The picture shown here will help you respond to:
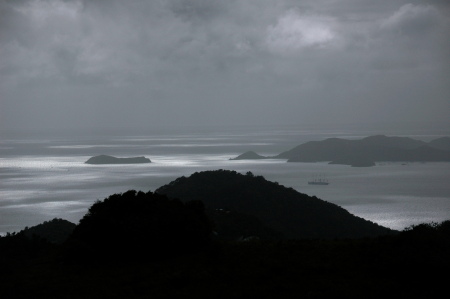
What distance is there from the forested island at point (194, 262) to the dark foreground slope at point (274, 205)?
4007 centimetres

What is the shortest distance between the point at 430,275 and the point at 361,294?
3428 millimetres

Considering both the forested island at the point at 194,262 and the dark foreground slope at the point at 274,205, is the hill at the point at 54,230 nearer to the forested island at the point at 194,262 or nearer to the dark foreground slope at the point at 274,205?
the dark foreground slope at the point at 274,205

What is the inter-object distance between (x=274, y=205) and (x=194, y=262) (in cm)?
5710

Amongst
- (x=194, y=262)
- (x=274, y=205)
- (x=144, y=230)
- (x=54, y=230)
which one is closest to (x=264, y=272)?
(x=194, y=262)

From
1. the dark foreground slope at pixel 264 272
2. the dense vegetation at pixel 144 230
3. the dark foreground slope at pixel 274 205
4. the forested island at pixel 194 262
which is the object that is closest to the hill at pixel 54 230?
the dark foreground slope at pixel 274 205

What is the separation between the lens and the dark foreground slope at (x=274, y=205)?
237ft

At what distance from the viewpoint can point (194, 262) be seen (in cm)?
2381

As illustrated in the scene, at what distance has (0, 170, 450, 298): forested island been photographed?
19875 millimetres

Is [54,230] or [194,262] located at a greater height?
[194,262]

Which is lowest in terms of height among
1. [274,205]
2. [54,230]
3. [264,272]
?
[54,230]

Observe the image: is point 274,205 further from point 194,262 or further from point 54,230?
point 194,262

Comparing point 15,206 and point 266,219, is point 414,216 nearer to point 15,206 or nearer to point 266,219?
point 266,219

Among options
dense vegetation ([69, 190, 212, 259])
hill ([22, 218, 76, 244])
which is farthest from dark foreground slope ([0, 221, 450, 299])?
hill ([22, 218, 76, 244])

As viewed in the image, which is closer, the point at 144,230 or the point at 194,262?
the point at 194,262
